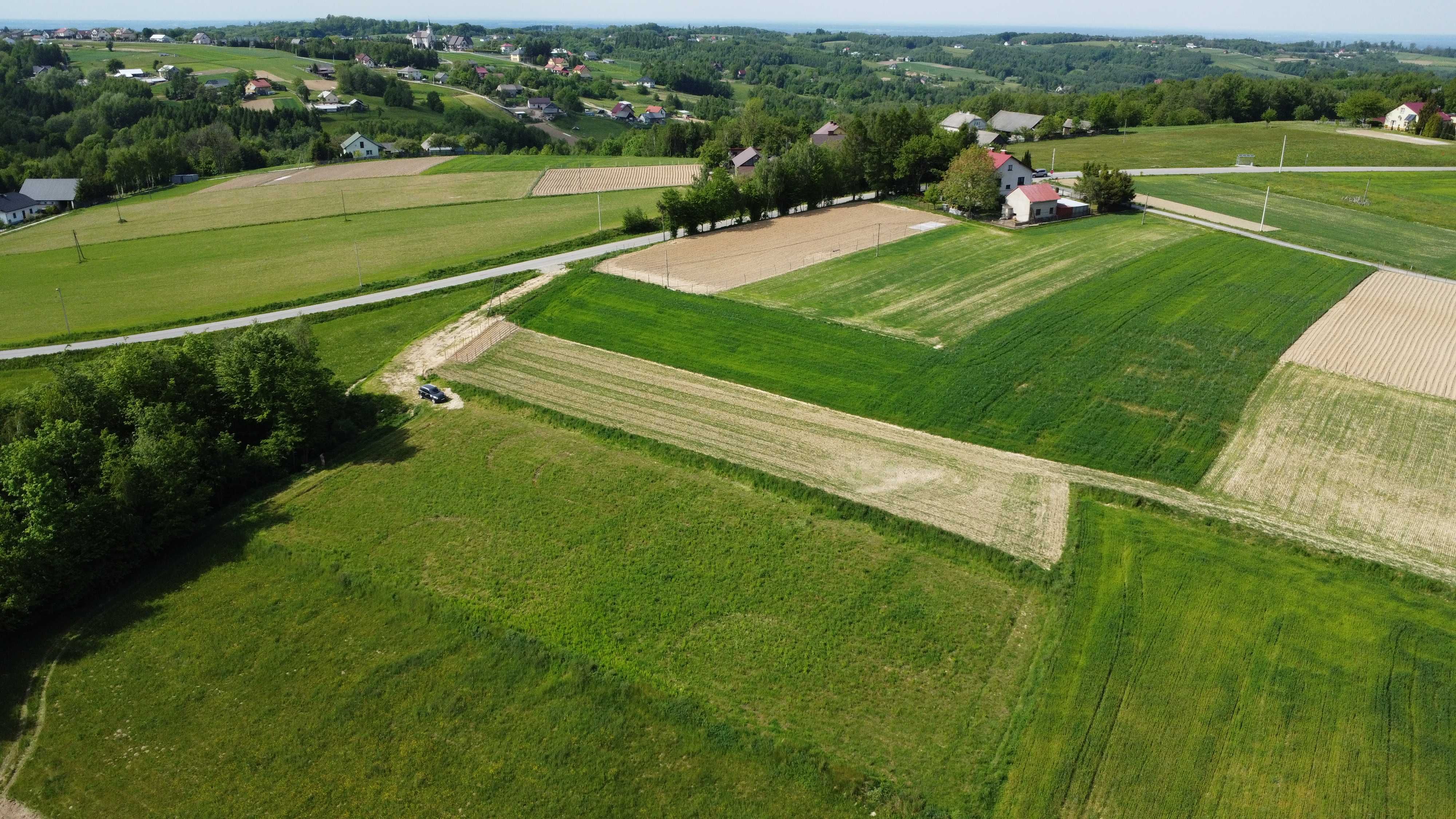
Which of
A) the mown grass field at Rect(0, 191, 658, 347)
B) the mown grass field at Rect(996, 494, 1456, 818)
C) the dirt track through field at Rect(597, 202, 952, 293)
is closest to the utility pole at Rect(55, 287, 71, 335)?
the mown grass field at Rect(0, 191, 658, 347)

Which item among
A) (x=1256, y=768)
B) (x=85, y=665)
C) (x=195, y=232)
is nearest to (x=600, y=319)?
(x=85, y=665)

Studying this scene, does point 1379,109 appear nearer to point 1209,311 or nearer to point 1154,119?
point 1154,119

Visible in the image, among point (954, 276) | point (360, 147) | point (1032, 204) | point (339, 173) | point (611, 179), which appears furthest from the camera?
point (360, 147)

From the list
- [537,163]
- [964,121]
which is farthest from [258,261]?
[964,121]

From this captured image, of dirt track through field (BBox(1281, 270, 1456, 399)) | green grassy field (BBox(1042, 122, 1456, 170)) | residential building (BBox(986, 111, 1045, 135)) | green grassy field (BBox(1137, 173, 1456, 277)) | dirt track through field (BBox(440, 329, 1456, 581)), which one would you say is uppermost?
residential building (BBox(986, 111, 1045, 135))

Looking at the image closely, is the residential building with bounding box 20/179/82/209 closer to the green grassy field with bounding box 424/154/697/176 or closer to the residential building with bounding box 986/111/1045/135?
the green grassy field with bounding box 424/154/697/176

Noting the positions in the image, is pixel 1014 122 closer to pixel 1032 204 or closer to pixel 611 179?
pixel 1032 204
